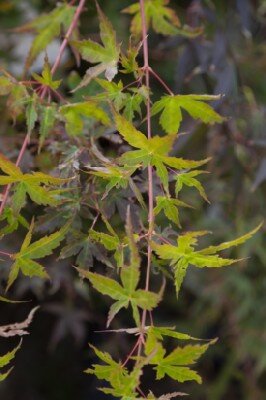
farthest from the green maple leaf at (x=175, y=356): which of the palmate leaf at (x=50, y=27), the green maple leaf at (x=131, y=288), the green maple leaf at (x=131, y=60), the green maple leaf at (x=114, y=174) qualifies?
the palmate leaf at (x=50, y=27)

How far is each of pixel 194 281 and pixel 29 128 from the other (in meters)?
1.28

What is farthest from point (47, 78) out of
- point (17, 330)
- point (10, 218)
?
point (17, 330)

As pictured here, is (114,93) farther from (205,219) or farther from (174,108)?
(205,219)

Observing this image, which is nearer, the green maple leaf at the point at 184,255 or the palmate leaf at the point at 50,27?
the green maple leaf at the point at 184,255

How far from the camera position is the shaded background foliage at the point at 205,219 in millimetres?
1090

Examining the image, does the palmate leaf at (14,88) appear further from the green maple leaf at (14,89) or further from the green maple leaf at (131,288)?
the green maple leaf at (131,288)

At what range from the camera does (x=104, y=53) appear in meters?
0.71

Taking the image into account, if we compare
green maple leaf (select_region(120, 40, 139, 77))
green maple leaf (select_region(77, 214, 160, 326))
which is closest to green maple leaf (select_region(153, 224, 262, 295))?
green maple leaf (select_region(77, 214, 160, 326))

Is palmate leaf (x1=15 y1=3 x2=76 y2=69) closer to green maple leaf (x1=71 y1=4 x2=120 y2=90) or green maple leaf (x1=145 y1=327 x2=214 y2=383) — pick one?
green maple leaf (x1=71 y1=4 x2=120 y2=90)

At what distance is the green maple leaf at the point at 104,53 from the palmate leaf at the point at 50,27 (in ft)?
0.60

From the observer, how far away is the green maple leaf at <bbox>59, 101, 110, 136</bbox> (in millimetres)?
728

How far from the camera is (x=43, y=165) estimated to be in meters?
0.88

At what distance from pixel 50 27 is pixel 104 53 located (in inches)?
9.9

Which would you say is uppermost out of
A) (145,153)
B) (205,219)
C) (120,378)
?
(145,153)
